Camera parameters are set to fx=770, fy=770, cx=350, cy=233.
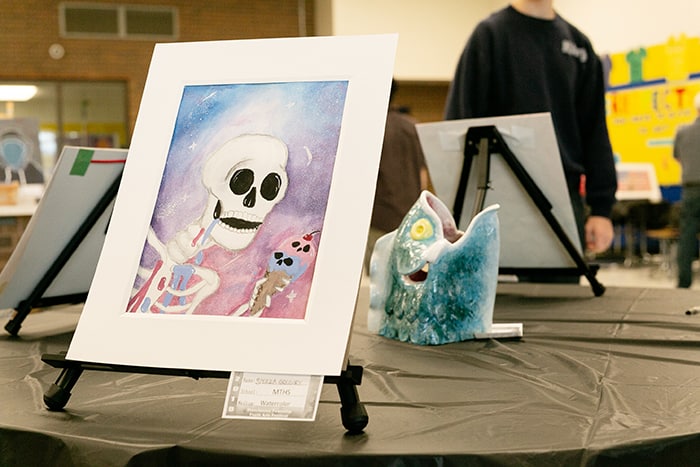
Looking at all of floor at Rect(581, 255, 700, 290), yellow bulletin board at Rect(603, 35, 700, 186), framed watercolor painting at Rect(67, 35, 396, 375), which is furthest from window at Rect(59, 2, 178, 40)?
framed watercolor painting at Rect(67, 35, 396, 375)

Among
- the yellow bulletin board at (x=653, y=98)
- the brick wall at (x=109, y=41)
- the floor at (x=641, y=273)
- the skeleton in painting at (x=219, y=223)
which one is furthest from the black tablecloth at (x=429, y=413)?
the brick wall at (x=109, y=41)

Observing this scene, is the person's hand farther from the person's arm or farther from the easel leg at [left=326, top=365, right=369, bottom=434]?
the easel leg at [left=326, top=365, right=369, bottom=434]

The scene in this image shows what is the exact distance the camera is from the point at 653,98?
816cm

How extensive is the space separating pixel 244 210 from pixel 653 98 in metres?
8.09

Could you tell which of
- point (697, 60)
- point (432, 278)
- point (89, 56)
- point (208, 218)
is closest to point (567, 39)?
point (432, 278)

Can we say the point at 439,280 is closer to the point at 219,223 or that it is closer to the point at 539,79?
the point at 219,223

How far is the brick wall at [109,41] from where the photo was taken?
9570mm

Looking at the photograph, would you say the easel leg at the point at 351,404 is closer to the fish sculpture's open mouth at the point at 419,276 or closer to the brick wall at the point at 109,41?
the fish sculpture's open mouth at the point at 419,276

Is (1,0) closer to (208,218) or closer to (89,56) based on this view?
(89,56)

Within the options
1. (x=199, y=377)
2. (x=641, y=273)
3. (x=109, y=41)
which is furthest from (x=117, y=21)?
(x=199, y=377)

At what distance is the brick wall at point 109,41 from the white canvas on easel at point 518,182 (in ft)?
27.1

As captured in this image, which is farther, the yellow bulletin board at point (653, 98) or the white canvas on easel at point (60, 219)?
the yellow bulletin board at point (653, 98)

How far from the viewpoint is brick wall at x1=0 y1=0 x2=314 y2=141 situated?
9.57 m

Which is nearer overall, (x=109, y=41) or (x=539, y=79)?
(x=539, y=79)
